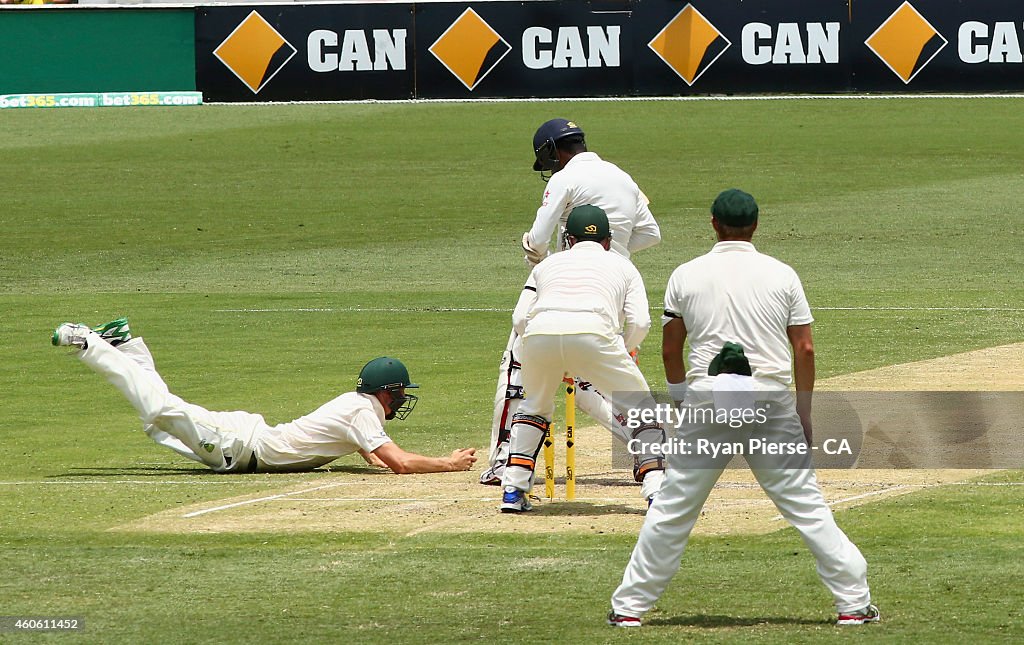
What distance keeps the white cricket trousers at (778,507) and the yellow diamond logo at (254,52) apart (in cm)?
2758

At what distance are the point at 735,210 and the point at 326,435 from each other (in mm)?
4560

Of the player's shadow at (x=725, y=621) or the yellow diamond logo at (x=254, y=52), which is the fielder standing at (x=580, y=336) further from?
the yellow diamond logo at (x=254, y=52)

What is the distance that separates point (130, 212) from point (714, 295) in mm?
25983

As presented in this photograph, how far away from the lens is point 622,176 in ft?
35.0

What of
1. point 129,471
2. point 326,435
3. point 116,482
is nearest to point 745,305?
point 326,435

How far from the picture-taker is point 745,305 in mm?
7398

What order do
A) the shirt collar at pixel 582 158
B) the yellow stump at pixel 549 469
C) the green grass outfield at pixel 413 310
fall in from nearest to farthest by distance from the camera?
the green grass outfield at pixel 413 310
the yellow stump at pixel 549 469
the shirt collar at pixel 582 158

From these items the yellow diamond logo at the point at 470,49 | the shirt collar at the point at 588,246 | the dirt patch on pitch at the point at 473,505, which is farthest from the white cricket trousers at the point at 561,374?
the yellow diamond logo at the point at 470,49

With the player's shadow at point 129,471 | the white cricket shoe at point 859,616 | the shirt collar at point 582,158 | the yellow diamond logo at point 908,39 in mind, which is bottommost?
the white cricket shoe at point 859,616

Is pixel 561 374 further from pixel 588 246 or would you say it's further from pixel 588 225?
pixel 588 225

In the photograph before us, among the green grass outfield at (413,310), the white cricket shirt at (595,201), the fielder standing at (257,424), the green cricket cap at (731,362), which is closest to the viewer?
the green cricket cap at (731,362)

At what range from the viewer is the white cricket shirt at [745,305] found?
739 cm

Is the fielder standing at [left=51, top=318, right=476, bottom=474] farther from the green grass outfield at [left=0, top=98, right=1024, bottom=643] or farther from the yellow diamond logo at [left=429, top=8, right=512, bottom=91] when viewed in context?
the yellow diamond logo at [left=429, top=8, right=512, bottom=91]

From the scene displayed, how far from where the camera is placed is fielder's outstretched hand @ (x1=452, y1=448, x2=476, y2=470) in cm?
1108
